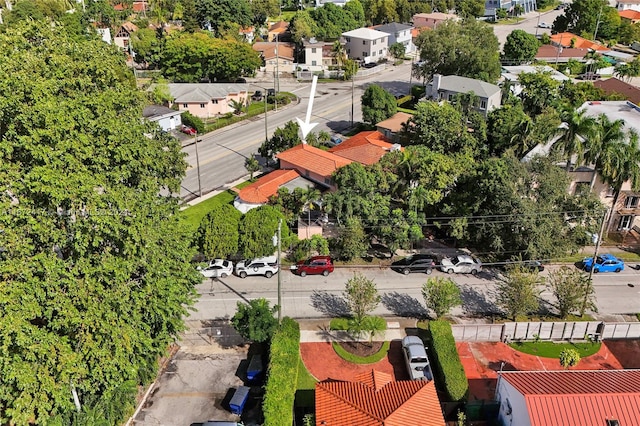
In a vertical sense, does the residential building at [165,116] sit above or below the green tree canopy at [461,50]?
below

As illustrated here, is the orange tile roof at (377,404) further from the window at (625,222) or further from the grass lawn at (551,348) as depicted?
the window at (625,222)

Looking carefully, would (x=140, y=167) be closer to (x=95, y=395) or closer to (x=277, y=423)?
(x=95, y=395)

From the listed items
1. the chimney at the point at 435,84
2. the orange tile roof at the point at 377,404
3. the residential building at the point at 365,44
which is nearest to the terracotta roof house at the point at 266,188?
the orange tile roof at the point at 377,404

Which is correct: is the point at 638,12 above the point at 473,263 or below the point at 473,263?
above

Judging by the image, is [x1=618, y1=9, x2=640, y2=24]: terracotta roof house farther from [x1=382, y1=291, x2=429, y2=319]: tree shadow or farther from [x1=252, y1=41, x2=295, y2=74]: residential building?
[x1=382, y1=291, x2=429, y2=319]: tree shadow

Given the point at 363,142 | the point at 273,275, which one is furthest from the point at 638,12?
the point at 273,275
